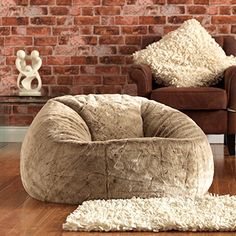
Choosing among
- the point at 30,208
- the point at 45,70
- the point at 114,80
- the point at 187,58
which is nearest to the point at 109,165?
the point at 30,208

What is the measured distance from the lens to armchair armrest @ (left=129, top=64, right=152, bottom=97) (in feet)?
20.4

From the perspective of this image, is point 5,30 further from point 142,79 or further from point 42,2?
point 142,79

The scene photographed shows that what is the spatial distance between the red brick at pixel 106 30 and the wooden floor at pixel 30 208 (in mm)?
2007

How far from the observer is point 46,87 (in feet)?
23.9

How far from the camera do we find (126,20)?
23.5ft

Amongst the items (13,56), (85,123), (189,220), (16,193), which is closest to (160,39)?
(13,56)

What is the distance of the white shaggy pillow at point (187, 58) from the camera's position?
640 centimetres

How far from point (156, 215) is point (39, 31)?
4047 millimetres

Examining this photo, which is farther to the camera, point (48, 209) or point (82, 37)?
point (82, 37)

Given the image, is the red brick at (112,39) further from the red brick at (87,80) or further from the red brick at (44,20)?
the red brick at (44,20)

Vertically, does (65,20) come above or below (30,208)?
above

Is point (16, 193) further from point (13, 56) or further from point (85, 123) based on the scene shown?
point (13, 56)

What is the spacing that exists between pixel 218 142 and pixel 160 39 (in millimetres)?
1146

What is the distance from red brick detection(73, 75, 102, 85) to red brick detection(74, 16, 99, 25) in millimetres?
520
